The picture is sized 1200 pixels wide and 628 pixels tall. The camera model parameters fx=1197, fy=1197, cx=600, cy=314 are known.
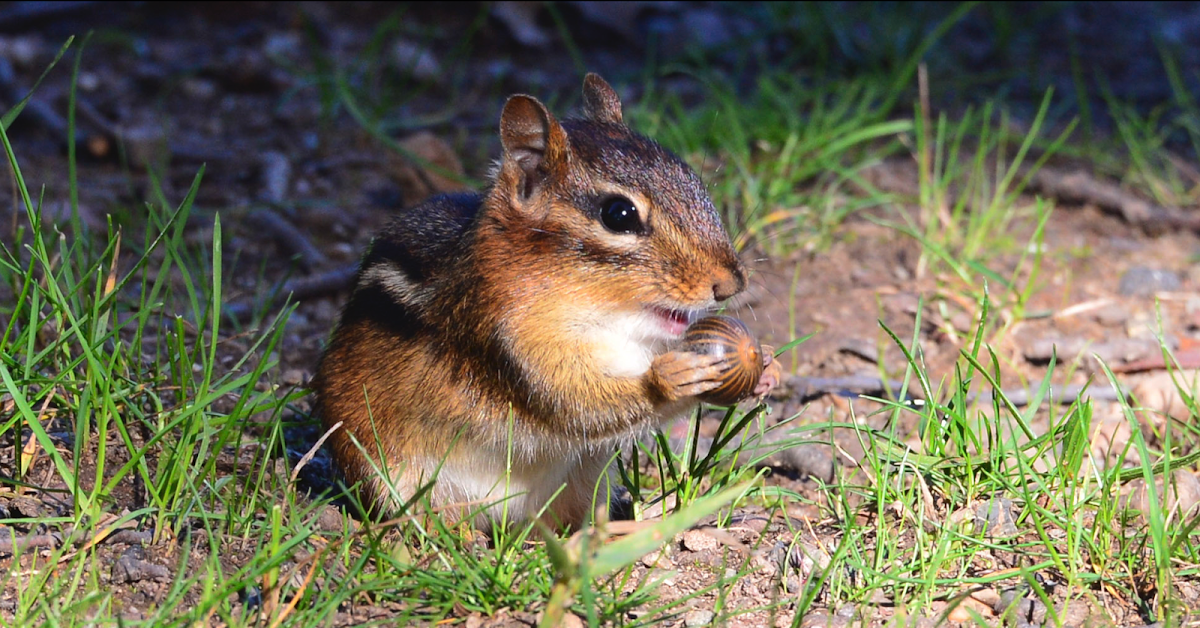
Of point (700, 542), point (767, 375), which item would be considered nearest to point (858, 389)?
point (767, 375)

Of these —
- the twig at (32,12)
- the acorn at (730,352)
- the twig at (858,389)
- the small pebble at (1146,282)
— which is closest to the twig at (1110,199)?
the small pebble at (1146,282)

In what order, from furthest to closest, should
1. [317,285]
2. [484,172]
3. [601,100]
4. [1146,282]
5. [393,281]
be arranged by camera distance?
[484,172] → [1146,282] → [317,285] → [601,100] → [393,281]

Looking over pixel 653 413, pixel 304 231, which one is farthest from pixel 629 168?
pixel 304 231

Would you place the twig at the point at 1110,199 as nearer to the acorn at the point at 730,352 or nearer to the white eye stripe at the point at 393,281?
the acorn at the point at 730,352

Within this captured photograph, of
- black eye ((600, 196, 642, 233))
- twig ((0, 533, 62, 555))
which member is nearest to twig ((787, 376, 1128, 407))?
black eye ((600, 196, 642, 233))

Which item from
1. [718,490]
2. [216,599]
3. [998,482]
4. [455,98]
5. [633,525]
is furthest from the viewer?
[455,98]

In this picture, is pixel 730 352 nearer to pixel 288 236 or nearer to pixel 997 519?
pixel 997 519

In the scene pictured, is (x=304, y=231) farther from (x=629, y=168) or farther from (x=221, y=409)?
(x=629, y=168)
